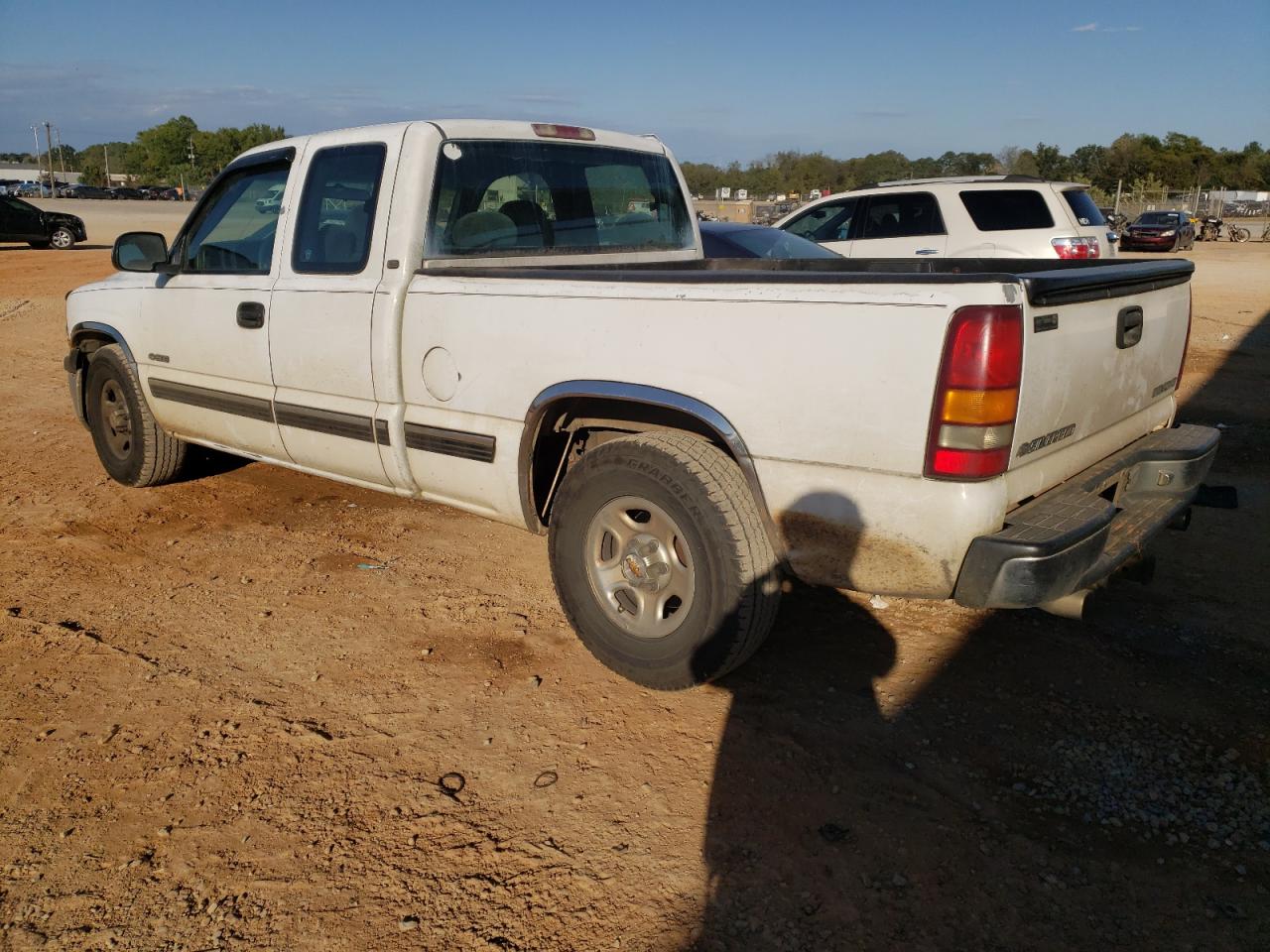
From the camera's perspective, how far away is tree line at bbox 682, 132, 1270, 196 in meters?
66.0

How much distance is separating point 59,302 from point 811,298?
15.5 meters

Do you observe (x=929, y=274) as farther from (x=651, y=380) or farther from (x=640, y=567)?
(x=640, y=567)

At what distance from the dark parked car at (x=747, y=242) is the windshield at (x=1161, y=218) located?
2966 cm

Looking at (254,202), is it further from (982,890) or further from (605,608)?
(982,890)

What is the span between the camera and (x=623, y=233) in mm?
4852

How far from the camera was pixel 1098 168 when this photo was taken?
71.1 meters

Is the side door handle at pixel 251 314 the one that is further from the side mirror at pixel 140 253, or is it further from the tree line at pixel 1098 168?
the tree line at pixel 1098 168

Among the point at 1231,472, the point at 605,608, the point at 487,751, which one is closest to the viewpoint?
the point at 487,751

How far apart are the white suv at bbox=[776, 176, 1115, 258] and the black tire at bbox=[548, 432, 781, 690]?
26.4 ft

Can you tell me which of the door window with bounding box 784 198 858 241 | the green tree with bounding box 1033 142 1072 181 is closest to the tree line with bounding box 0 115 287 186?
the green tree with bounding box 1033 142 1072 181

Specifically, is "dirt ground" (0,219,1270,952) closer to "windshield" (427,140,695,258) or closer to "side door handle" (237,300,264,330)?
"side door handle" (237,300,264,330)

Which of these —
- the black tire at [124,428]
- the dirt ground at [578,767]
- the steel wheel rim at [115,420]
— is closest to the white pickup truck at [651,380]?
the black tire at [124,428]

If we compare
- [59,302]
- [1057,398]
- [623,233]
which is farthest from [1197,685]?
[59,302]

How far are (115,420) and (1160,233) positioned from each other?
34104 mm
